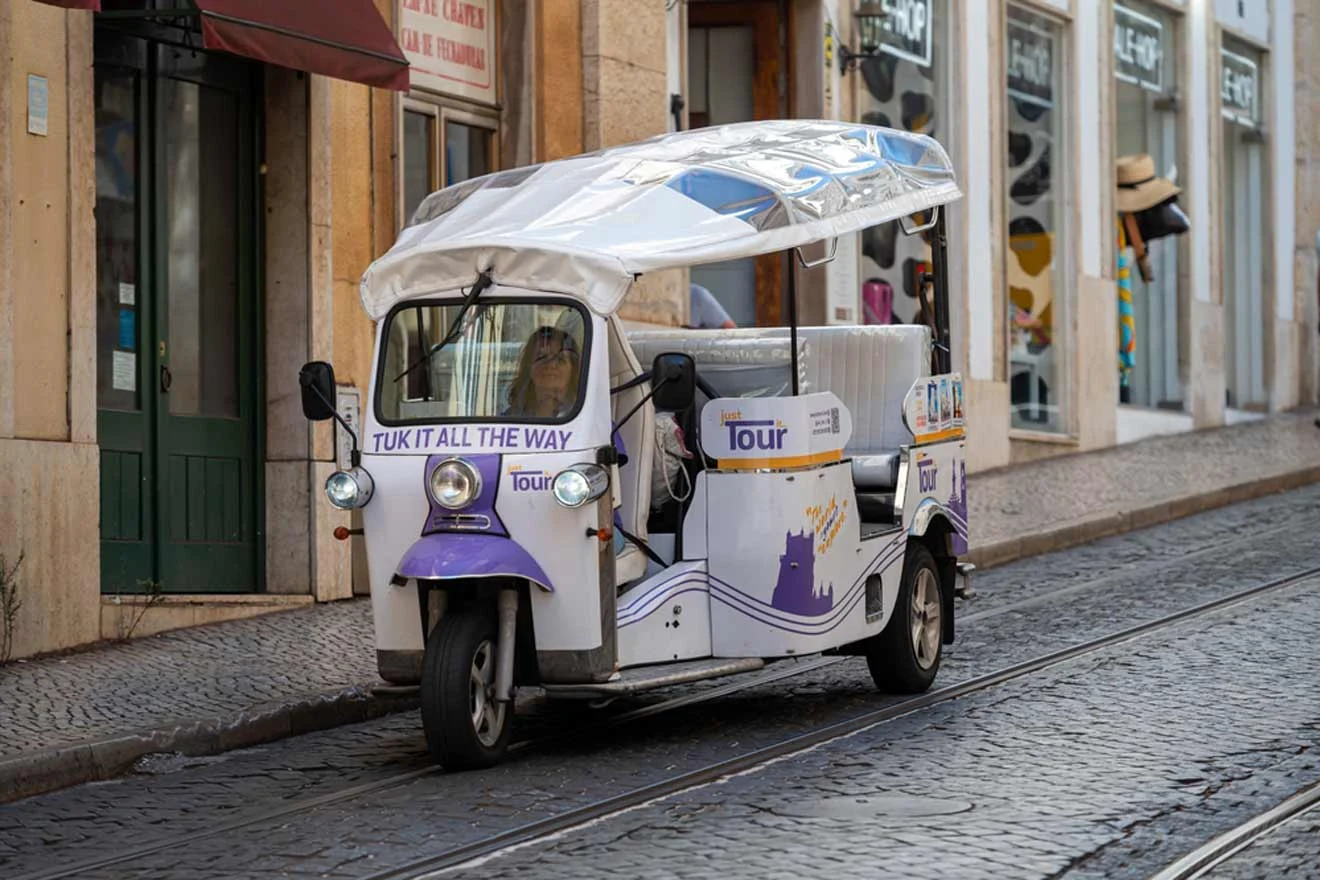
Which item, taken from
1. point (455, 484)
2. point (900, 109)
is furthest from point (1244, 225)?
point (455, 484)

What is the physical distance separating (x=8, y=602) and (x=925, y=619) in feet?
15.1

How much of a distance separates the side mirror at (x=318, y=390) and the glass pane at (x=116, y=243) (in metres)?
3.81

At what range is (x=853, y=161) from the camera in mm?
10195

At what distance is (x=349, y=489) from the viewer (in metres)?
8.63

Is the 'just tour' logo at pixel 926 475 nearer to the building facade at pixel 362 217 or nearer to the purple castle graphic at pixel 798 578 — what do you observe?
the purple castle graphic at pixel 798 578

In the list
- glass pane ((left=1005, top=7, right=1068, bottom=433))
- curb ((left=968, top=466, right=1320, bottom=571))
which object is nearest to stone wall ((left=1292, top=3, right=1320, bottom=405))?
glass pane ((left=1005, top=7, right=1068, bottom=433))

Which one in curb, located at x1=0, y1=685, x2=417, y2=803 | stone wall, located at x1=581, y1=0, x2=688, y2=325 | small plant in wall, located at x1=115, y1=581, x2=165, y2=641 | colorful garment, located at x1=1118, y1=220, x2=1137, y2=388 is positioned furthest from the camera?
colorful garment, located at x1=1118, y1=220, x2=1137, y2=388

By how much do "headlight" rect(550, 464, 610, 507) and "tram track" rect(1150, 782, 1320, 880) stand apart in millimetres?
2712

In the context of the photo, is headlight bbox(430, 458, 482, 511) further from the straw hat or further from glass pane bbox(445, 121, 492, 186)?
the straw hat

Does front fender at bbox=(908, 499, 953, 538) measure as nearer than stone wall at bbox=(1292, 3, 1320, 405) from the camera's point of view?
Yes

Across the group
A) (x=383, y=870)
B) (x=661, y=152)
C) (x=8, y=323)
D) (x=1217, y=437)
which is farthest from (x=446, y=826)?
(x=1217, y=437)

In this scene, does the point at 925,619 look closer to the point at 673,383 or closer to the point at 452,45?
the point at 673,383

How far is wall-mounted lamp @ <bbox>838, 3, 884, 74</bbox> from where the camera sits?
19.9 metres

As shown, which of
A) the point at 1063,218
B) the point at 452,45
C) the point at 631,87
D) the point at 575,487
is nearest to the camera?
the point at 575,487
